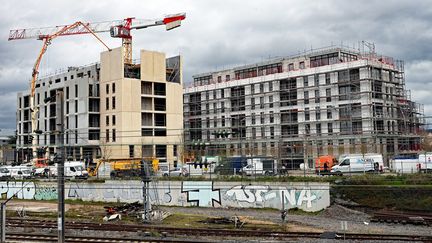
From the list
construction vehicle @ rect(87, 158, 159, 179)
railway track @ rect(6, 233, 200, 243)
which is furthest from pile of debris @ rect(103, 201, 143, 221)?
construction vehicle @ rect(87, 158, 159, 179)

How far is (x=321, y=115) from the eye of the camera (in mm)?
76125

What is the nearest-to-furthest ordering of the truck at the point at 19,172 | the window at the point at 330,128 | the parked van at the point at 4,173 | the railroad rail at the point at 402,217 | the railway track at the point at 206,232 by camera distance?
1. the railway track at the point at 206,232
2. the railroad rail at the point at 402,217
3. the parked van at the point at 4,173
4. the truck at the point at 19,172
5. the window at the point at 330,128

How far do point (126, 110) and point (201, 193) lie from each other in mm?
42692

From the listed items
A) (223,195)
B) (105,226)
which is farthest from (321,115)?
(105,226)

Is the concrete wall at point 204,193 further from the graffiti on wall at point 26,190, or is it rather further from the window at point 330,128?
the window at point 330,128

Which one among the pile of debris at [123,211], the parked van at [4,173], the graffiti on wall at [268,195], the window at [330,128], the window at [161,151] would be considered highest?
the window at [330,128]

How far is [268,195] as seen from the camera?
37.6 m

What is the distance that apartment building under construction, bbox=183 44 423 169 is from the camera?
7006cm

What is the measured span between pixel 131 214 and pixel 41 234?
345 inches

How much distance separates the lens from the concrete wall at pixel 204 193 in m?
36.3

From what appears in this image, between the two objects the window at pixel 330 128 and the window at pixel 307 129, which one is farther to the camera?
the window at pixel 307 129

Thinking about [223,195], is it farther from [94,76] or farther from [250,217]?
[94,76]

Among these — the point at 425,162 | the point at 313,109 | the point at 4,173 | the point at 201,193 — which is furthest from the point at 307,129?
the point at 4,173

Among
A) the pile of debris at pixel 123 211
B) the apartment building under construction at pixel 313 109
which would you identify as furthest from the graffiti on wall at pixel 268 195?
the apartment building under construction at pixel 313 109
